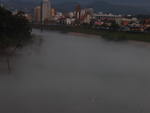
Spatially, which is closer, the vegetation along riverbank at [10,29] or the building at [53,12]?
the vegetation along riverbank at [10,29]

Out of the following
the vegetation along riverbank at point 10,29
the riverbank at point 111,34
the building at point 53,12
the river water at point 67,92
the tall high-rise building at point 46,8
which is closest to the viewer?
the river water at point 67,92

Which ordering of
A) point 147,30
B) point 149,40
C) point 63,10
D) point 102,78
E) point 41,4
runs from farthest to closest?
point 63,10, point 41,4, point 147,30, point 149,40, point 102,78

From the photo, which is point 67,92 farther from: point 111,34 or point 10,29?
point 111,34

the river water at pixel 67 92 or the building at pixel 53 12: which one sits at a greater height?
the building at pixel 53 12

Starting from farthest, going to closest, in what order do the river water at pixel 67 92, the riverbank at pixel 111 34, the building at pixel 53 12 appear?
the building at pixel 53 12, the riverbank at pixel 111 34, the river water at pixel 67 92

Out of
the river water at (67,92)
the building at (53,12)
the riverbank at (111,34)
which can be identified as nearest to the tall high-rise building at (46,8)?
the building at (53,12)

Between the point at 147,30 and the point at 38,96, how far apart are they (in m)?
8.93

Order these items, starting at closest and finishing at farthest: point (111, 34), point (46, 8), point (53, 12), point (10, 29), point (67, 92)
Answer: point (67, 92) → point (10, 29) → point (111, 34) → point (46, 8) → point (53, 12)

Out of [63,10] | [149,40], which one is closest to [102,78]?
[149,40]

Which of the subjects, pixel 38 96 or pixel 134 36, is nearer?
pixel 38 96

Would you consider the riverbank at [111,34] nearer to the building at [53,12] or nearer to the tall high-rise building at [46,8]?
the tall high-rise building at [46,8]

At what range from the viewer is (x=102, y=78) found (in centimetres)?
339

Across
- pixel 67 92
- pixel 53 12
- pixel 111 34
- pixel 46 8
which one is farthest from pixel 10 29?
pixel 53 12

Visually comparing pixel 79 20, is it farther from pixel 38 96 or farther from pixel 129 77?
pixel 38 96
